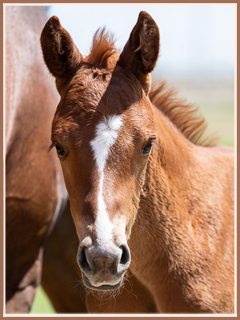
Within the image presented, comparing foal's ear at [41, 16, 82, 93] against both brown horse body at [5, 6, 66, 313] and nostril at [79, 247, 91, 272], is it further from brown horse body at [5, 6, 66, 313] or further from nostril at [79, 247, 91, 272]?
brown horse body at [5, 6, 66, 313]

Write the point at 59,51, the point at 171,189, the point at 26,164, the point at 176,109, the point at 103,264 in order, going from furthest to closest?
1. the point at 26,164
2. the point at 176,109
3. the point at 171,189
4. the point at 59,51
5. the point at 103,264

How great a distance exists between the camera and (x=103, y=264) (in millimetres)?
2262

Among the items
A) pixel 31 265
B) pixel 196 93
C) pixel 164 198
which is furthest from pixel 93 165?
pixel 196 93

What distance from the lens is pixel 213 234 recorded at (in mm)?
3346

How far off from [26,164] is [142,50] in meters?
2.31

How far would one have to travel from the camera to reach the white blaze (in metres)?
2.29

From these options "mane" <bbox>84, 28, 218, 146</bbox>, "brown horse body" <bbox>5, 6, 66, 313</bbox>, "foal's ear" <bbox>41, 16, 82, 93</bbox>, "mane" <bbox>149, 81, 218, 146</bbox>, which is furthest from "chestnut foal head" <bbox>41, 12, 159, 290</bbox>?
"brown horse body" <bbox>5, 6, 66, 313</bbox>

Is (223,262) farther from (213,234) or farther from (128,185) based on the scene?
(128,185)

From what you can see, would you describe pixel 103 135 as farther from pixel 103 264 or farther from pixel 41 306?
pixel 41 306

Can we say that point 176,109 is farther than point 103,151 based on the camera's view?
Yes

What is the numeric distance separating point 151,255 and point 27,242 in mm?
2034

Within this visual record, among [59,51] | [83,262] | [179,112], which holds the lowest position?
[83,262]

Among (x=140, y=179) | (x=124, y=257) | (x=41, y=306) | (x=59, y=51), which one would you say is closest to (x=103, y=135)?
(x=140, y=179)

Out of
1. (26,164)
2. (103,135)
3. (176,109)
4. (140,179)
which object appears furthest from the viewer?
(26,164)
